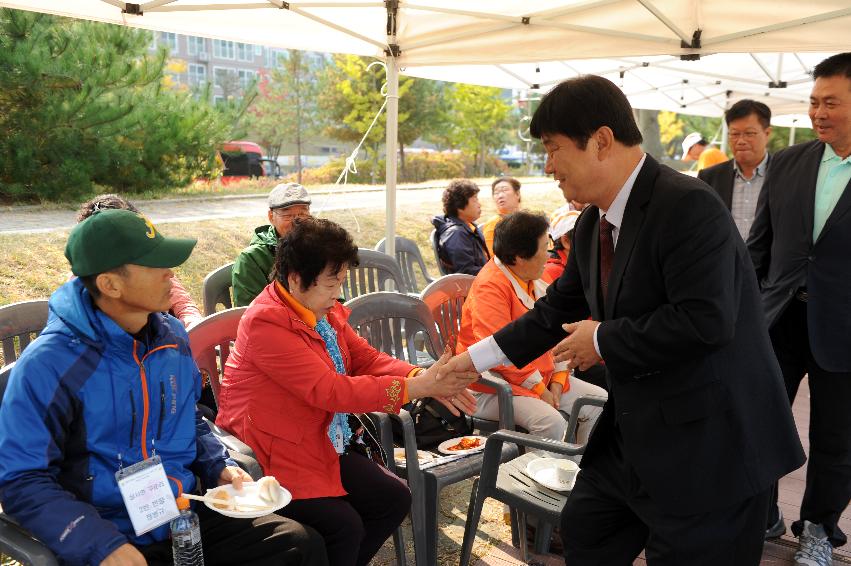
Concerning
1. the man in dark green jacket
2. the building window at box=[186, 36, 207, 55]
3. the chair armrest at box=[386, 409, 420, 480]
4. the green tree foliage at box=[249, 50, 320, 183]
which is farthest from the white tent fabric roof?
the building window at box=[186, 36, 207, 55]

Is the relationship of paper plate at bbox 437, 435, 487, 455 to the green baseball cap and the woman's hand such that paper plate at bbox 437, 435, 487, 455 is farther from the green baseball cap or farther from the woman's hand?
the green baseball cap

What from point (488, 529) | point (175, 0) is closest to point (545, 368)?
point (488, 529)

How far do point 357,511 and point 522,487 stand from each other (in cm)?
69

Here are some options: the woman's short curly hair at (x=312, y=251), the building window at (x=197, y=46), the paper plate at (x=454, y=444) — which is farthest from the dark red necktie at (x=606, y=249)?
the building window at (x=197, y=46)

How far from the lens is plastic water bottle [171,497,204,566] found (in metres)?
2.09

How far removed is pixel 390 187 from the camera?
5805 mm

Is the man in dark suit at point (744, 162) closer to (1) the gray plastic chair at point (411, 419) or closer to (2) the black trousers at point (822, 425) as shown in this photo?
(2) the black trousers at point (822, 425)

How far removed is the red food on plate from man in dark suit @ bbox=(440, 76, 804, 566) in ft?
4.39

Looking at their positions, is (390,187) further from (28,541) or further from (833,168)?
(28,541)

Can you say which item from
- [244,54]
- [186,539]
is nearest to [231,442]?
[186,539]

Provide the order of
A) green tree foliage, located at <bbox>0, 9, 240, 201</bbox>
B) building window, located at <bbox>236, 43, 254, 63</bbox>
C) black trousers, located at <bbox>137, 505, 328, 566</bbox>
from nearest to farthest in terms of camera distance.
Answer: black trousers, located at <bbox>137, 505, 328, 566</bbox>, green tree foliage, located at <bbox>0, 9, 240, 201</bbox>, building window, located at <bbox>236, 43, 254, 63</bbox>

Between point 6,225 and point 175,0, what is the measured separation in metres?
5.32

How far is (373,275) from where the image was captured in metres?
5.35

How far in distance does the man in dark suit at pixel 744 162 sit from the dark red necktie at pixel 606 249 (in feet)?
7.70
